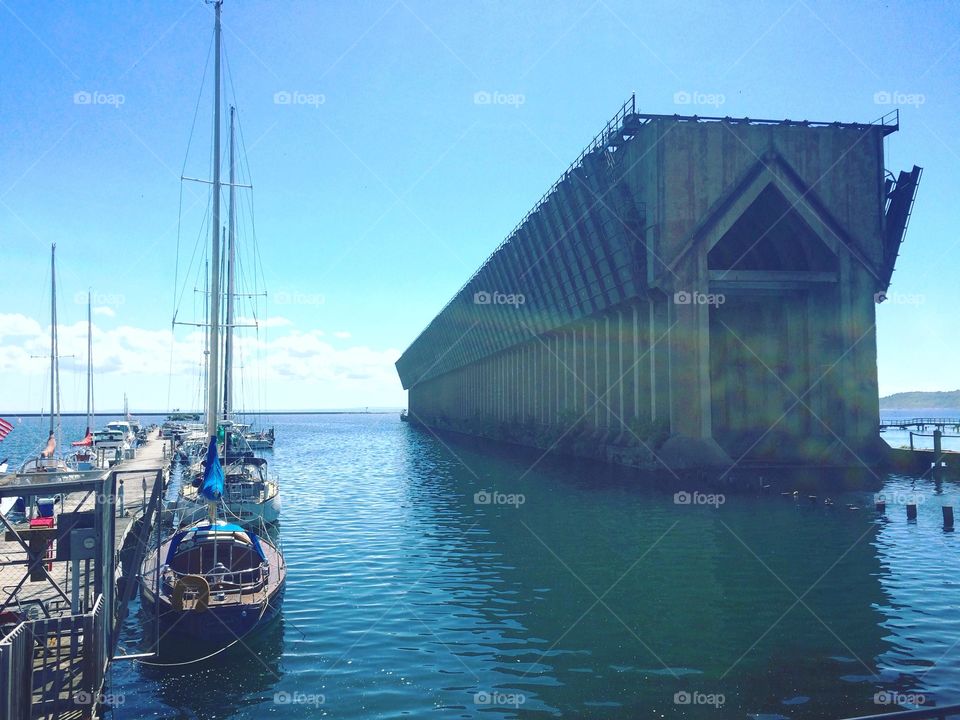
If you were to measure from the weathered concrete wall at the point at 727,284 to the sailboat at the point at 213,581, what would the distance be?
38666mm

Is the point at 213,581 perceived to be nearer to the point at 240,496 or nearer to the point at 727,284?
the point at 240,496

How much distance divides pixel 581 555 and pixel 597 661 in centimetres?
1138

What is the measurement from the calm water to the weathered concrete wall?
19.4 metres

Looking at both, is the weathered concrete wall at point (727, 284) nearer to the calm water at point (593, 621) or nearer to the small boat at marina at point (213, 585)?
the calm water at point (593, 621)

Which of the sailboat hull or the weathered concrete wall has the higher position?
the weathered concrete wall

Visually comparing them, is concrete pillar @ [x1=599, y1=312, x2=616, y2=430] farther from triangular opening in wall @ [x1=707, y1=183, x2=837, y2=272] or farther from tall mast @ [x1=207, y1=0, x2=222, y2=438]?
tall mast @ [x1=207, y1=0, x2=222, y2=438]

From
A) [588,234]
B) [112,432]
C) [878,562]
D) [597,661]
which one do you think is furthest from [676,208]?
[112,432]

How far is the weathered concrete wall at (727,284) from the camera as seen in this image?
177ft

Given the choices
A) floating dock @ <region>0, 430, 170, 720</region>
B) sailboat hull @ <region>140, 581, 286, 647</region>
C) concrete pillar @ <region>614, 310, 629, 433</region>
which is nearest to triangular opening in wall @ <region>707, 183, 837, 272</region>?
concrete pillar @ <region>614, 310, 629, 433</region>

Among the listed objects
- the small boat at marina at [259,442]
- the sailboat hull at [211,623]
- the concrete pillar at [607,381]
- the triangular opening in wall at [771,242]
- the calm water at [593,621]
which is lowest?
the small boat at marina at [259,442]

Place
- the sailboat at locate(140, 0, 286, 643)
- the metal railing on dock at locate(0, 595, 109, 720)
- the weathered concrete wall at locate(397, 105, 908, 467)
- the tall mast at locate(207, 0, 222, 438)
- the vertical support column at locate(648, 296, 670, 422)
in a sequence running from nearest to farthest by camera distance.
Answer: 1. the metal railing on dock at locate(0, 595, 109, 720)
2. the sailboat at locate(140, 0, 286, 643)
3. the tall mast at locate(207, 0, 222, 438)
4. the weathered concrete wall at locate(397, 105, 908, 467)
5. the vertical support column at locate(648, 296, 670, 422)

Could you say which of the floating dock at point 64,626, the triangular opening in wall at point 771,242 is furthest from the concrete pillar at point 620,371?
the floating dock at point 64,626

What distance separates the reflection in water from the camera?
14523 mm

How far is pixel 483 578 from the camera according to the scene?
24625 millimetres
